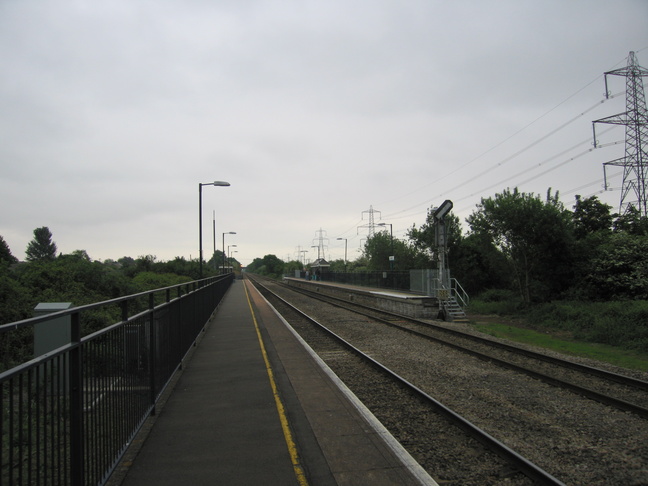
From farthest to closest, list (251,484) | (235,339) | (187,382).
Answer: (235,339), (187,382), (251,484)

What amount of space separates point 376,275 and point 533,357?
31.3m

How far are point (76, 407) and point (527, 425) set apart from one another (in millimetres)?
5729

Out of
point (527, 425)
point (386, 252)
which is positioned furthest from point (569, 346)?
point (386, 252)

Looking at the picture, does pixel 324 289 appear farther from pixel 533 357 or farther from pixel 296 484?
pixel 296 484

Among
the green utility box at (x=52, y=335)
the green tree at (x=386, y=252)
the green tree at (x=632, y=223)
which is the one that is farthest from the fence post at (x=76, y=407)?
the green tree at (x=386, y=252)

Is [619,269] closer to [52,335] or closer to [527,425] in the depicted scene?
[527,425]

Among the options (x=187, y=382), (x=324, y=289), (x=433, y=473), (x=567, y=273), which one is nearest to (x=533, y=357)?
(x=433, y=473)

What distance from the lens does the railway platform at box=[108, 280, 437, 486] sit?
13.3 ft

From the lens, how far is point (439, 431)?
5930 mm

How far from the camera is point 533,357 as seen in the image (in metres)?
11.2

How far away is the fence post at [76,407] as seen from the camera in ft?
9.96

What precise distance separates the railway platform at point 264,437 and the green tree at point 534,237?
18420mm

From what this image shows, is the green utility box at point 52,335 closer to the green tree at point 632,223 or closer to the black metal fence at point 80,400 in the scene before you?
the black metal fence at point 80,400

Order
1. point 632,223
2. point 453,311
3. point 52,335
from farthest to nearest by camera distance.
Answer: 1. point 632,223
2. point 453,311
3. point 52,335
